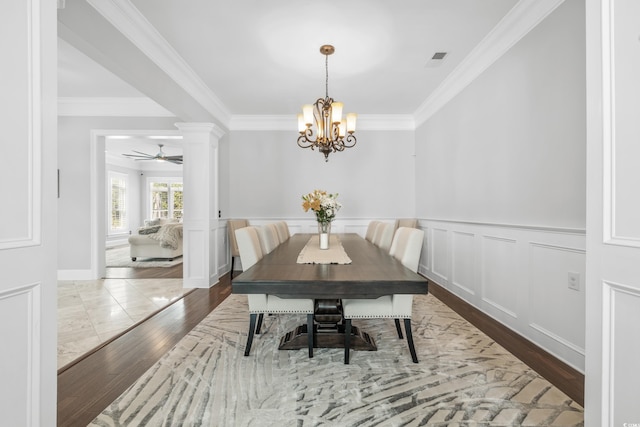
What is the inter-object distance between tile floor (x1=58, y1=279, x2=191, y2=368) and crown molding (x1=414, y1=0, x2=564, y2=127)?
165 inches

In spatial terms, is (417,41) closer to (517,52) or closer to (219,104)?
(517,52)

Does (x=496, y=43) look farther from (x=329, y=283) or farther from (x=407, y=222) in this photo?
(x=407, y=222)

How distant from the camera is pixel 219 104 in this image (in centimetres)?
464

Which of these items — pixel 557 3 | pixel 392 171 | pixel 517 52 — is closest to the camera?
pixel 557 3

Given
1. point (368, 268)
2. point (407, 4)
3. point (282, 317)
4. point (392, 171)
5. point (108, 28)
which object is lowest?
point (282, 317)

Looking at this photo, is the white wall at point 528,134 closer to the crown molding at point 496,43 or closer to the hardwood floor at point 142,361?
the crown molding at point 496,43

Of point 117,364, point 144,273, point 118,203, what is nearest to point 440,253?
point 117,364

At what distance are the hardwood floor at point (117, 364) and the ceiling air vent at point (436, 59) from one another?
3.50m

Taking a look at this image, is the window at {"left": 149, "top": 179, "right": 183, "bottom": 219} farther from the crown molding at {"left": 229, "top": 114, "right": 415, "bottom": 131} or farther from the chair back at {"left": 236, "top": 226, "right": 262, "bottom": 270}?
the chair back at {"left": 236, "top": 226, "right": 262, "bottom": 270}

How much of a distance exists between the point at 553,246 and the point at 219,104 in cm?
432

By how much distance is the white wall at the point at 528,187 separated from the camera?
2.08 m

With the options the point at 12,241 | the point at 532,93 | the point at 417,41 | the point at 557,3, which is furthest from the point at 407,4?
the point at 12,241

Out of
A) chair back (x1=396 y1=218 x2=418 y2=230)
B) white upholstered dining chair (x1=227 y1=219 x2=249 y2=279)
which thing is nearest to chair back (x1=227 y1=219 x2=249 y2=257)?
white upholstered dining chair (x1=227 y1=219 x2=249 y2=279)

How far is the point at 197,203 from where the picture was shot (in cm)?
439
